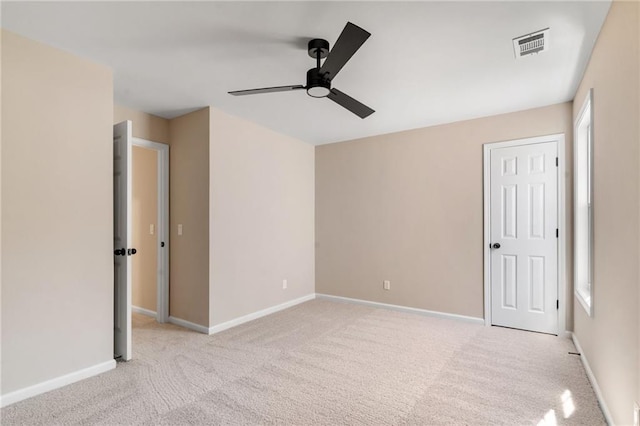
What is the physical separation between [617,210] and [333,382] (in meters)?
2.16

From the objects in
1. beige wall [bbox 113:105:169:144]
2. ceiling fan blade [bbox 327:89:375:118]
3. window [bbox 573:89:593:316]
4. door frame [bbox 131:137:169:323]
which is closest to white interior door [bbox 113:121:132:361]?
beige wall [bbox 113:105:169:144]

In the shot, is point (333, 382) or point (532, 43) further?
point (333, 382)

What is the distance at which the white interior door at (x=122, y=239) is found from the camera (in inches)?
112

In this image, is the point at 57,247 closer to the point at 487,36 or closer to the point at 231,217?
the point at 231,217

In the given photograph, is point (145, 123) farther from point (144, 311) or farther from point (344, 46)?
point (344, 46)

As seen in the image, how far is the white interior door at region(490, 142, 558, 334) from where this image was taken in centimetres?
356

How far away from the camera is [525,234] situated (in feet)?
12.1

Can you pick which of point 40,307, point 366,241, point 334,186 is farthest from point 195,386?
point 334,186

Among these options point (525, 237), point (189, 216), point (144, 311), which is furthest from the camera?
point (144, 311)

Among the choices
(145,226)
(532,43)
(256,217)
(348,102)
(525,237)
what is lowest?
(525,237)

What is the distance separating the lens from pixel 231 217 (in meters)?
3.90

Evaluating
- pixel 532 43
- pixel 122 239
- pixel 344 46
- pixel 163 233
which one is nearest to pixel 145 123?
pixel 163 233

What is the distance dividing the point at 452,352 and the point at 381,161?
2.62 meters

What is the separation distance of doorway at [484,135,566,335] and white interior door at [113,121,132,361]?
377 cm
